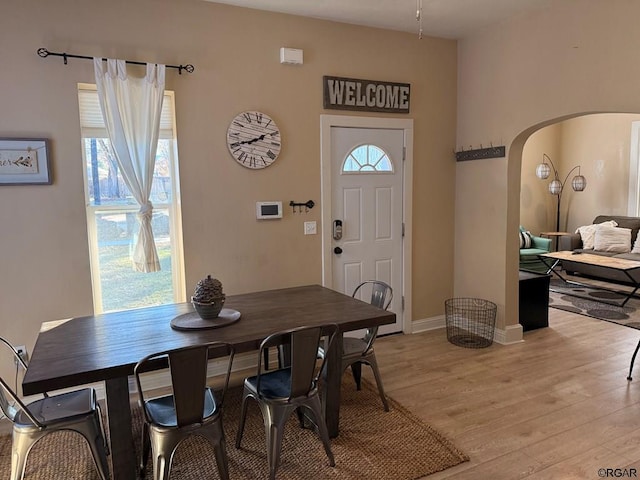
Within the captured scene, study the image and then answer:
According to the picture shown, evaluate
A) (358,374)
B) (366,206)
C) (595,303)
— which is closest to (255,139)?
(366,206)

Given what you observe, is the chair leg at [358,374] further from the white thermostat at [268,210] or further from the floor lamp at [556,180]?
the floor lamp at [556,180]

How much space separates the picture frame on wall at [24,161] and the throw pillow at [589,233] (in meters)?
7.08

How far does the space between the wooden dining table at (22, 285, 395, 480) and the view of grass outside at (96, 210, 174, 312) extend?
Answer: 0.71 meters

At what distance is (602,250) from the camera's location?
21.5 ft

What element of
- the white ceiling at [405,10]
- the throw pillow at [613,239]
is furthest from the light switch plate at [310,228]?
the throw pillow at [613,239]

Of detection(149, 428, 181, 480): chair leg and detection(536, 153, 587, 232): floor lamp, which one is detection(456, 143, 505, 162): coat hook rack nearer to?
detection(149, 428, 181, 480): chair leg

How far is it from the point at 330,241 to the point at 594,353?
249 centimetres

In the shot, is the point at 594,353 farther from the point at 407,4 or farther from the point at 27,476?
the point at 27,476

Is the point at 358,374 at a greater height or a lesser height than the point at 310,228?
lesser

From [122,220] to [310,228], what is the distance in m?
1.50

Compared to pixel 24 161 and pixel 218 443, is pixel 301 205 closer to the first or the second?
pixel 24 161

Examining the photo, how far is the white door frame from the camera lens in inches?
154

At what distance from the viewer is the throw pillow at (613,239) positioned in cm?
641

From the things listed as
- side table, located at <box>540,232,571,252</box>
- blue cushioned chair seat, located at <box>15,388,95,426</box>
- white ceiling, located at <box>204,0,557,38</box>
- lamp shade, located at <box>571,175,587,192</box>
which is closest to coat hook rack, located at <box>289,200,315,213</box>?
white ceiling, located at <box>204,0,557,38</box>
